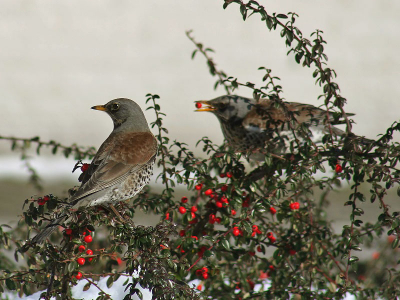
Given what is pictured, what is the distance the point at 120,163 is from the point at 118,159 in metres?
0.02

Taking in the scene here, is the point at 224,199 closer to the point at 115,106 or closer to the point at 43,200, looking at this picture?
the point at 43,200

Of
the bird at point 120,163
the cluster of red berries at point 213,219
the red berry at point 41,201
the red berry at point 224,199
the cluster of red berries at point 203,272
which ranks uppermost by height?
the bird at point 120,163

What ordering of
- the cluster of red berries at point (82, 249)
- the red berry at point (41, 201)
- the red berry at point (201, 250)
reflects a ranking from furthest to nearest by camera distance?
the red berry at point (201, 250) → the red berry at point (41, 201) → the cluster of red berries at point (82, 249)

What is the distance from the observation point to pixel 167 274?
2066 millimetres

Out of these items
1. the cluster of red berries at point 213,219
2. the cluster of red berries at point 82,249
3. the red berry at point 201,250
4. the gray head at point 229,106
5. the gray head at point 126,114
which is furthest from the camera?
the gray head at point 229,106

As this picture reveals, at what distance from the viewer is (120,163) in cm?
301

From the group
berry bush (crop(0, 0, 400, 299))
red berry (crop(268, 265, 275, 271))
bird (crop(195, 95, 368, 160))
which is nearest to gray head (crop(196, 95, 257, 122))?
bird (crop(195, 95, 368, 160))

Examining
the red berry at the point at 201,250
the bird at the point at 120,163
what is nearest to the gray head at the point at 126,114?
the bird at the point at 120,163

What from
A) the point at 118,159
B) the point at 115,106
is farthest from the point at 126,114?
the point at 118,159

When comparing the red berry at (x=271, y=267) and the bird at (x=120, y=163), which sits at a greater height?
the bird at (x=120, y=163)

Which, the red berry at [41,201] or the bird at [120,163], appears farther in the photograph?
the bird at [120,163]

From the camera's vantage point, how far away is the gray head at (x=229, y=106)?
380 centimetres

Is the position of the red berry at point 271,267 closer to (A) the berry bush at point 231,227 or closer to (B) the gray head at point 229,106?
(A) the berry bush at point 231,227

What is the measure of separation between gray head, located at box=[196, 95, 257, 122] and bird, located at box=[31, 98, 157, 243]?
634 mm
